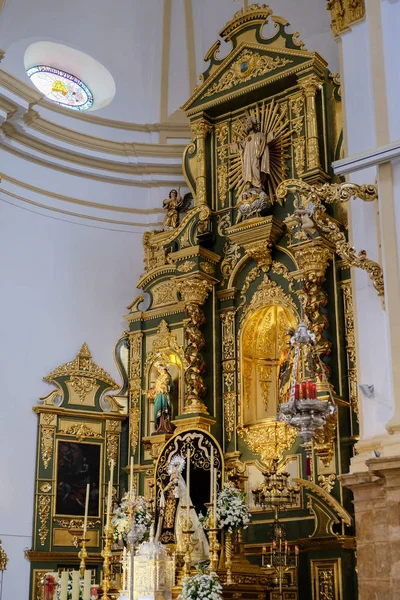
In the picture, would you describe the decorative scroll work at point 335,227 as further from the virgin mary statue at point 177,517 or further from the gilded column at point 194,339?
the gilded column at point 194,339

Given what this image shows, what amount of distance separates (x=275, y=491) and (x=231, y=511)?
1.18 m

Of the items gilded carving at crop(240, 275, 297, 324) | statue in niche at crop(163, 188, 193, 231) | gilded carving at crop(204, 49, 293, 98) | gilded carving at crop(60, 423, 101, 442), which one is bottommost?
gilded carving at crop(60, 423, 101, 442)

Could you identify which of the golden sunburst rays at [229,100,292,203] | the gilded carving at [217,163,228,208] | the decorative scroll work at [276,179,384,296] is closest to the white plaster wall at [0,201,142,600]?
the gilded carving at [217,163,228,208]

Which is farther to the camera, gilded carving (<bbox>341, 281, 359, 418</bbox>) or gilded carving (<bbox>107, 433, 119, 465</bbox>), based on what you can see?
gilded carving (<bbox>107, 433, 119, 465</bbox>)

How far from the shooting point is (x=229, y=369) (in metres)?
16.8

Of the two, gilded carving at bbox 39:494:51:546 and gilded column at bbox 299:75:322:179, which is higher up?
gilded column at bbox 299:75:322:179

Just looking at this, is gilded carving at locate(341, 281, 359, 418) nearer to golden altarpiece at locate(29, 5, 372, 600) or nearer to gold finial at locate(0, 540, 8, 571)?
golden altarpiece at locate(29, 5, 372, 600)

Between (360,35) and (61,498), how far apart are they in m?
10.2

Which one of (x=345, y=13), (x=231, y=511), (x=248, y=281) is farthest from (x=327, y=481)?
(x=345, y=13)

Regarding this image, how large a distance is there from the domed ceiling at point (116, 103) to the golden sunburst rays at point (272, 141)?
1.52 m

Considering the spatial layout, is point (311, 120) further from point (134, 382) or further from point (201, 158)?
point (134, 382)

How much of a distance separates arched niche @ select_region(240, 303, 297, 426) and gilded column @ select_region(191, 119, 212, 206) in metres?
2.86

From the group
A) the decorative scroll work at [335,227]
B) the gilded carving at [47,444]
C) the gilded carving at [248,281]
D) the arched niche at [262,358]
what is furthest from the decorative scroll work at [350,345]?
the gilded carving at [47,444]

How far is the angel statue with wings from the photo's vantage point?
663 inches
